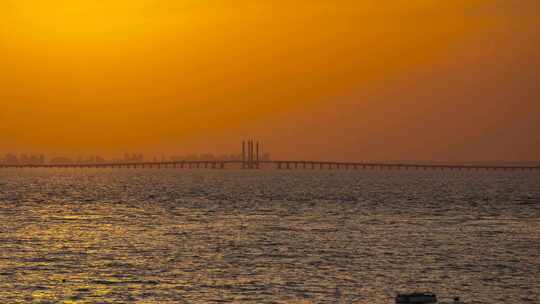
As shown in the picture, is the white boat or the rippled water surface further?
the rippled water surface

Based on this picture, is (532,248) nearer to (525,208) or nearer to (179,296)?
(179,296)

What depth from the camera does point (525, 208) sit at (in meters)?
123

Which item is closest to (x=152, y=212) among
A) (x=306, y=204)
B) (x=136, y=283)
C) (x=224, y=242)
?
(x=306, y=204)

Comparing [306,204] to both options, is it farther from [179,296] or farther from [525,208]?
[179,296]

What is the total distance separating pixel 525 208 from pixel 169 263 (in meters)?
80.0

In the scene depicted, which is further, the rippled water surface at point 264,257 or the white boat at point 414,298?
the rippled water surface at point 264,257

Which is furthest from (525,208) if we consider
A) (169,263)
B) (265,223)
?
(169,263)

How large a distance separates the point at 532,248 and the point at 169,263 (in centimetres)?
2861

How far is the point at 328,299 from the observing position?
42281mm

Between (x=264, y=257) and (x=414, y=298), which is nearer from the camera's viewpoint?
(x=414, y=298)

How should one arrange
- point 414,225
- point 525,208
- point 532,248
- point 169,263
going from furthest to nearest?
1. point 525,208
2. point 414,225
3. point 532,248
4. point 169,263

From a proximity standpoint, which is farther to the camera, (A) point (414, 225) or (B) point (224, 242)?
(A) point (414, 225)

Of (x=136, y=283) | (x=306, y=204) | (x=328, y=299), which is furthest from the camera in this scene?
(x=306, y=204)

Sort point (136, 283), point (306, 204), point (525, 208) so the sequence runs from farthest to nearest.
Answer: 1. point (306, 204)
2. point (525, 208)
3. point (136, 283)
